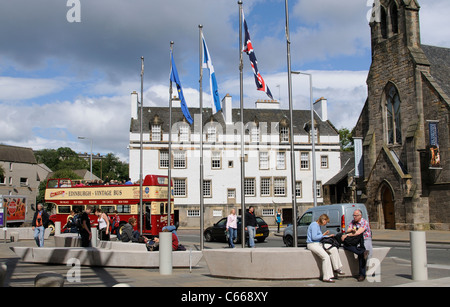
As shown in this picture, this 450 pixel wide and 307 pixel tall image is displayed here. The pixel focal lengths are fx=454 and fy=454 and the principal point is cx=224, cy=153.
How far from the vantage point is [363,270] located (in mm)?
10336

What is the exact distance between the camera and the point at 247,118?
53500 mm

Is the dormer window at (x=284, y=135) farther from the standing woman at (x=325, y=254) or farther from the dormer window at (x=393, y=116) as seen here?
the standing woman at (x=325, y=254)

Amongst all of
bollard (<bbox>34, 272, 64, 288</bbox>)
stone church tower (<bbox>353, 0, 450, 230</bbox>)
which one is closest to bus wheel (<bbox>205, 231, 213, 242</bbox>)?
stone church tower (<bbox>353, 0, 450, 230</bbox>)

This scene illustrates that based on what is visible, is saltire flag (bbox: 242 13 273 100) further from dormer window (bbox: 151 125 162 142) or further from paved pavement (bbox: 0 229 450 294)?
dormer window (bbox: 151 125 162 142)

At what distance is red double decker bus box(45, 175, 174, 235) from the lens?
29609 millimetres

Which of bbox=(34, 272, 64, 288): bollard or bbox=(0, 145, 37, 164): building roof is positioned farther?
bbox=(0, 145, 37, 164): building roof

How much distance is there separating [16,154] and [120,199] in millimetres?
43641

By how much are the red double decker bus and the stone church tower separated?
53.7ft

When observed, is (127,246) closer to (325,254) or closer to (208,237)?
(325,254)

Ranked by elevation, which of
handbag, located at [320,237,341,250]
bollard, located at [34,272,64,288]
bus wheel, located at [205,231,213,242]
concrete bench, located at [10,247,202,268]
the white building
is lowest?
bus wheel, located at [205,231,213,242]

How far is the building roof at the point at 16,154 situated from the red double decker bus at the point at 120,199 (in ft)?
120

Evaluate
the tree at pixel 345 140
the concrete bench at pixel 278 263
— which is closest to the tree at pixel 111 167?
the tree at pixel 345 140

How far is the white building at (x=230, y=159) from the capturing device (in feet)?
161
